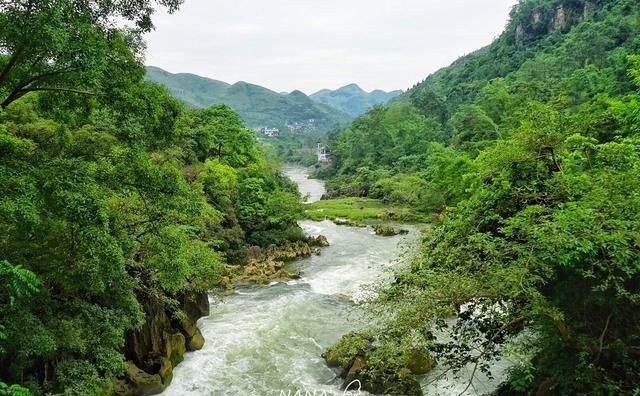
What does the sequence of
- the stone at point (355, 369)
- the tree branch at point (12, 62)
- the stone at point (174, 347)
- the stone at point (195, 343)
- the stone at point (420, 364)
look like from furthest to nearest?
the stone at point (195, 343) → the stone at point (174, 347) → the stone at point (420, 364) → the stone at point (355, 369) → the tree branch at point (12, 62)

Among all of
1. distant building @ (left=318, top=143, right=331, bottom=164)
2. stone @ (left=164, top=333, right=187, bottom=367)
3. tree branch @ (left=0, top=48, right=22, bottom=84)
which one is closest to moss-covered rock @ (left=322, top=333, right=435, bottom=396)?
stone @ (left=164, top=333, right=187, bottom=367)

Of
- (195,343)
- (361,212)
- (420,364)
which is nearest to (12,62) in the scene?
(195,343)

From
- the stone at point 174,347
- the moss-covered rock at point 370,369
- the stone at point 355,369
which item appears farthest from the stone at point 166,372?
the stone at point 355,369

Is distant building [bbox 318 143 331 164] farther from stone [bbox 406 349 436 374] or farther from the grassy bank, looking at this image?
stone [bbox 406 349 436 374]

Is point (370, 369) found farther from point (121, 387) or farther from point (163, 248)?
point (121, 387)

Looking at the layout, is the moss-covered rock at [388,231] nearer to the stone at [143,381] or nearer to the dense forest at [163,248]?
the dense forest at [163,248]

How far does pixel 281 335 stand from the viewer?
58.0ft

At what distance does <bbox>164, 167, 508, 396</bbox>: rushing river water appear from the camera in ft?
45.0

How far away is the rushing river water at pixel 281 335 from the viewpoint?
13.7 metres

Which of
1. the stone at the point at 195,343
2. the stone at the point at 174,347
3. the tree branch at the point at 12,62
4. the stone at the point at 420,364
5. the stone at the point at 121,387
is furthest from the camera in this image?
the stone at the point at 195,343

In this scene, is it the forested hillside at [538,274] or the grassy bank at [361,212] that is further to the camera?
the grassy bank at [361,212]

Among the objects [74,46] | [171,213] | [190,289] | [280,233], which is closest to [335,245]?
[280,233]

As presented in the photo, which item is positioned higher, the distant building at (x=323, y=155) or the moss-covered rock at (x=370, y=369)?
the distant building at (x=323, y=155)

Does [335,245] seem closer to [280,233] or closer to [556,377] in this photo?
[280,233]
